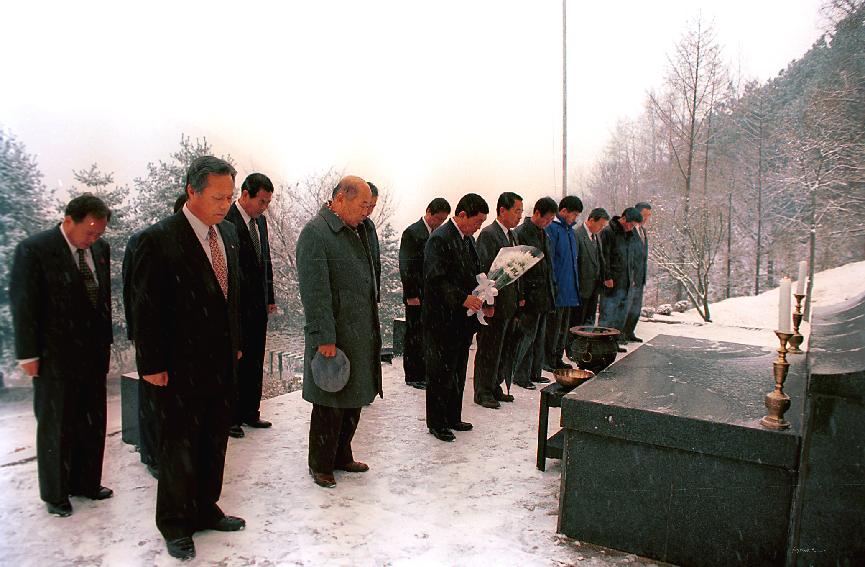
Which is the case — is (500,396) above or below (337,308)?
below

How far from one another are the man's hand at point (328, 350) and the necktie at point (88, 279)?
1099mm

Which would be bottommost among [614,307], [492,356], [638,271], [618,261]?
[492,356]

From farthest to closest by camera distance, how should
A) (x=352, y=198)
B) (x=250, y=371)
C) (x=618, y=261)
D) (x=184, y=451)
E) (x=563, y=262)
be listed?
1. (x=618, y=261)
2. (x=563, y=262)
3. (x=250, y=371)
4. (x=352, y=198)
5. (x=184, y=451)

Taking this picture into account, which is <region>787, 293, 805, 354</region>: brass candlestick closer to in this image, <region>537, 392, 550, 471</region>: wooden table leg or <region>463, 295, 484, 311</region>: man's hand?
<region>537, 392, 550, 471</region>: wooden table leg

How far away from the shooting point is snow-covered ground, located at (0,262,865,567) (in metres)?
2.34

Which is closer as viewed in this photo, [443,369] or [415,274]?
[443,369]

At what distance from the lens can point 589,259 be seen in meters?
6.44

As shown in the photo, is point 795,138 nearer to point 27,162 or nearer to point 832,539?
point 832,539

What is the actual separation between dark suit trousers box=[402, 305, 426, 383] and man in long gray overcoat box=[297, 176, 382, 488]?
208 centimetres

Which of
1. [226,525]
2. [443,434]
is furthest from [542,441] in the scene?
[226,525]

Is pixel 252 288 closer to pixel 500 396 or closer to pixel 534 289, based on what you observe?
pixel 500 396

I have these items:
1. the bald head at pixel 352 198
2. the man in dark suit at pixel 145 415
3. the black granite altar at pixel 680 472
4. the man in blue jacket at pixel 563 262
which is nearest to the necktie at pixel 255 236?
the man in dark suit at pixel 145 415

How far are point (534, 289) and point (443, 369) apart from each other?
5.01ft

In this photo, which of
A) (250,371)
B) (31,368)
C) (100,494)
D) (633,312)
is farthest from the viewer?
(633,312)
